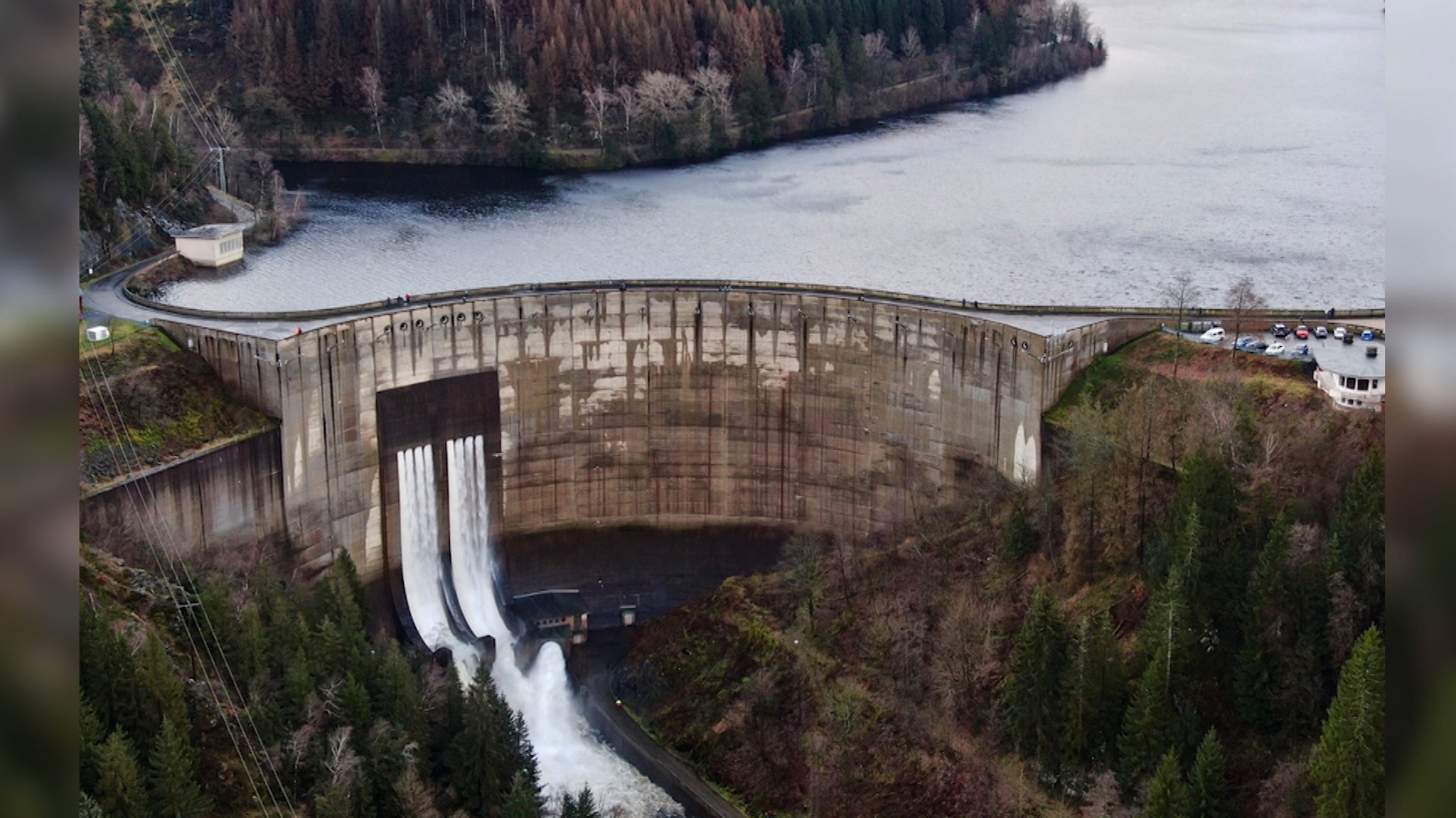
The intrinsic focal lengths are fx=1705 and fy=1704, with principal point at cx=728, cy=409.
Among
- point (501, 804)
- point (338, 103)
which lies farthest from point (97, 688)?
point (338, 103)

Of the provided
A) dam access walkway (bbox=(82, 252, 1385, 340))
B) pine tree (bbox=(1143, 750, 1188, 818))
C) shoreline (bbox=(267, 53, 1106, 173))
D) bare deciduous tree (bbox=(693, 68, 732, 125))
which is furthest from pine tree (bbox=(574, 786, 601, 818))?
bare deciduous tree (bbox=(693, 68, 732, 125))

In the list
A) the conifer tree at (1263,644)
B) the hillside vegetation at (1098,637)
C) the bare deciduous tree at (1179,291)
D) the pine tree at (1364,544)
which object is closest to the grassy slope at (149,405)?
the hillside vegetation at (1098,637)

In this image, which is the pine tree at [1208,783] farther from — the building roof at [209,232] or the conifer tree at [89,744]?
the building roof at [209,232]

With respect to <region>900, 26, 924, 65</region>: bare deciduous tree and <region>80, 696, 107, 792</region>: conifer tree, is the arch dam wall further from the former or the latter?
<region>900, 26, 924, 65</region>: bare deciduous tree

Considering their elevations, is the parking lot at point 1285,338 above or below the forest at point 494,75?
below

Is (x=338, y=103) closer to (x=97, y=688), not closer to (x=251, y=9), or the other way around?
(x=251, y=9)

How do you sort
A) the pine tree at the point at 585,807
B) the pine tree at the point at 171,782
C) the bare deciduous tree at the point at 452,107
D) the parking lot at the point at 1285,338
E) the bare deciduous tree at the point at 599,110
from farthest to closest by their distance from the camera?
the bare deciduous tree at the point at 452,107, the bare deciduous tree at the point at 599,110, the parking lot at the point at 1285,338, the pine tree at the point at 585,807, the pine tree at the point at 171,782

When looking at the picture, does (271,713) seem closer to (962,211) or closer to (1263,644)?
(1263,644)

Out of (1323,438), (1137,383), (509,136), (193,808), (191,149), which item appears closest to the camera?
(193,808)
